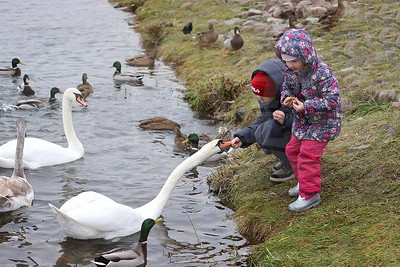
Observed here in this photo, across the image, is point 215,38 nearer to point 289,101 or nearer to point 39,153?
point 39,153

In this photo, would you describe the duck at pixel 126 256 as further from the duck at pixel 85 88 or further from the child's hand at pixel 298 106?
the duck at pixel 85 88

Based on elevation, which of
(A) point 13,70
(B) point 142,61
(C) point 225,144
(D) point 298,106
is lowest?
(B) point 142,61

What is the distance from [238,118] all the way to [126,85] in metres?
4.27

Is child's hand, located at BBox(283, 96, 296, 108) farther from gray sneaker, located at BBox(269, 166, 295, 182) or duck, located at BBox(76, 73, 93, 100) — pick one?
duck, located at BBox(76, 73, 93, 100)

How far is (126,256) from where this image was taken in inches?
261

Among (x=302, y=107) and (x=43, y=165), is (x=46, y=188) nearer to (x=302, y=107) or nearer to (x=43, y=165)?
(x=43, y=165)

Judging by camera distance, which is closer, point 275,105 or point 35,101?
point 275,105

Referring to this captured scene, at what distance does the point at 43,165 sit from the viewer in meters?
10.2

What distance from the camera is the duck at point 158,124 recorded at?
11999 millimetres

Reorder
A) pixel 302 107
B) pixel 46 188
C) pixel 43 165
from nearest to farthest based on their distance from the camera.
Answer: pixel 302 107
pixel 46 188
pixel 43 165

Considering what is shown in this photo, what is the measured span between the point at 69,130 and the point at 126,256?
4.66 metres

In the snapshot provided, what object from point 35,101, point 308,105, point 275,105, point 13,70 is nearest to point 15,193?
point 275,105

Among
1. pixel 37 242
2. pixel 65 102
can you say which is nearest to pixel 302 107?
pixel 37 242

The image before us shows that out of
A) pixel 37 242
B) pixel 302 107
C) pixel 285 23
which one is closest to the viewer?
pixel 302 107
